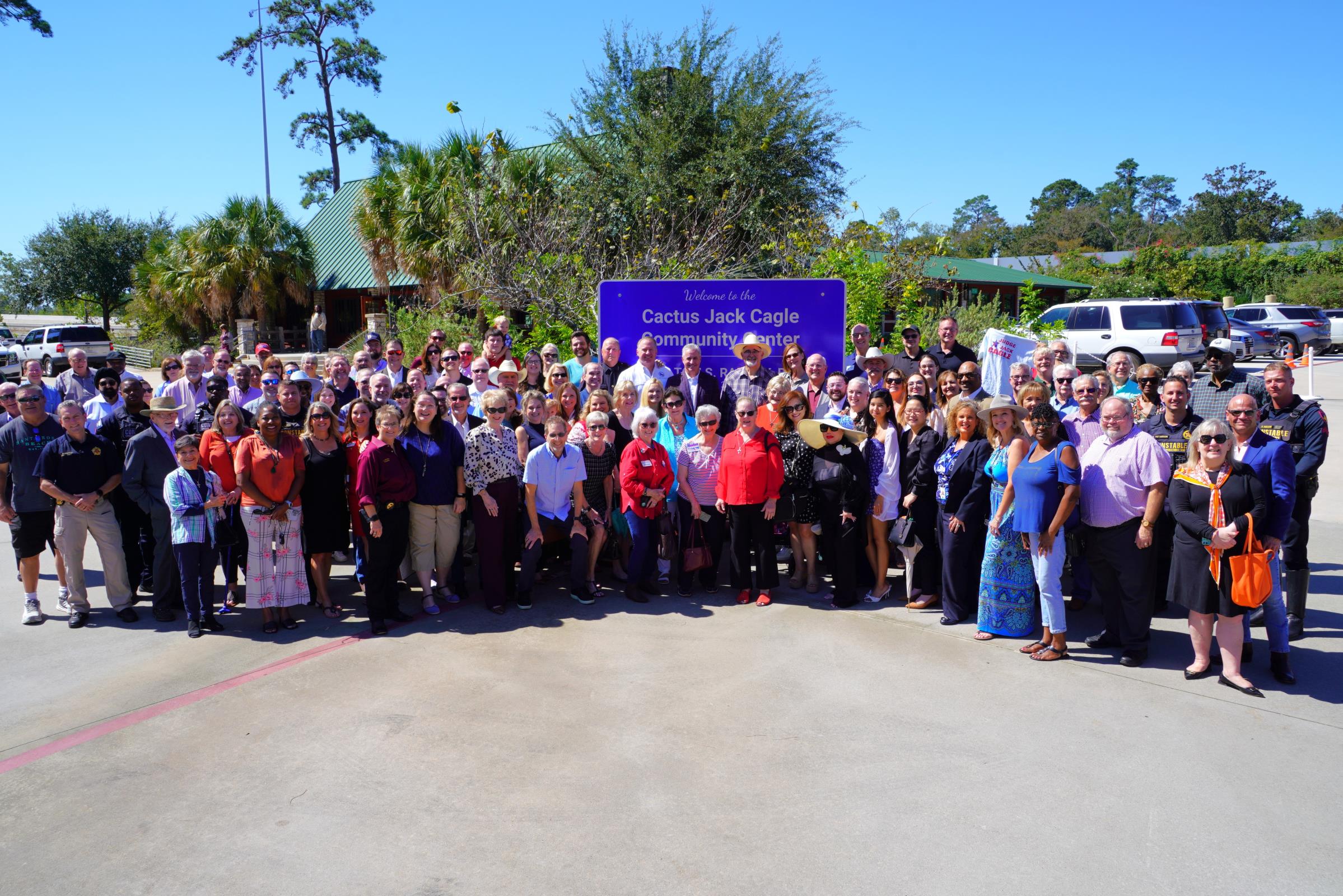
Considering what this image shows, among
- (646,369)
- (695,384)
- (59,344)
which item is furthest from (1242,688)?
(59,344)

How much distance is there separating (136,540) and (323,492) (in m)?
1.78

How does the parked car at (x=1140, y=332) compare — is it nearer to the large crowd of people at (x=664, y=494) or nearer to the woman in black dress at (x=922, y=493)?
the large crowd of people at (x=664, y=494)

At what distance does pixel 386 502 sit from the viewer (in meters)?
6.41

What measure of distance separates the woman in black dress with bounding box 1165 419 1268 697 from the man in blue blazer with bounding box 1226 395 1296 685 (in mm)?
108

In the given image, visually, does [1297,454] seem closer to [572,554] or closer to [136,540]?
[572,554]

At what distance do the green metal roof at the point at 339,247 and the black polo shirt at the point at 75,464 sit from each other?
19821 millimetres

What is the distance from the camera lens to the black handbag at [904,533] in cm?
670

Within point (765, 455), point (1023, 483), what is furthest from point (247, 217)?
point (1023, 483)

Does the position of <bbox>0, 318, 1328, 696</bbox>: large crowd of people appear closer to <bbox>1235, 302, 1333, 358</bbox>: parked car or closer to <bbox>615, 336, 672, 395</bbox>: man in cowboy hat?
<bbox>615, 336, 672, 395</bbox>: man in cowboy hat

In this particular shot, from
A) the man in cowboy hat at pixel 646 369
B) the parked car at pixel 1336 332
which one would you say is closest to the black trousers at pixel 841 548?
the man in cowboy hat at pixel 646 369

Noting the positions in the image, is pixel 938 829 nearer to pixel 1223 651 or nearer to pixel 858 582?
pixel 1223 651

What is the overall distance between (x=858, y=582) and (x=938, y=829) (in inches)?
140


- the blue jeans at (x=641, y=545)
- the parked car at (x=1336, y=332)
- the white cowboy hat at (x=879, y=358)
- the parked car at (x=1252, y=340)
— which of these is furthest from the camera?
the parked car at (x=1336, y=332)

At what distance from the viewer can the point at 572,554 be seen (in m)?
7.14
